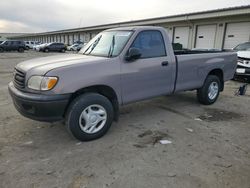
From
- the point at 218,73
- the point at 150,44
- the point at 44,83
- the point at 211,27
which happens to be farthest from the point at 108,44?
the point at 211,27

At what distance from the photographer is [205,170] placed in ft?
9.89

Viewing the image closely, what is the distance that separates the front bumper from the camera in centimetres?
329

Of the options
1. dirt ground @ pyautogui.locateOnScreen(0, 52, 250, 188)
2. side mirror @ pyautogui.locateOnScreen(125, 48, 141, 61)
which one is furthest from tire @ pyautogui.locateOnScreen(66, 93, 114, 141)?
side mirror @ pyautogui.locateOnScreen(125, 48, 141, 61)

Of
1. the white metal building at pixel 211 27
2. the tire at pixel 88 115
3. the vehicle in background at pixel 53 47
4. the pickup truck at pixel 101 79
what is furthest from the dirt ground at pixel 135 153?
the vehicle in background at pixel 53 47

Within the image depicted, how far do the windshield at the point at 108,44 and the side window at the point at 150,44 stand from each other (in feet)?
0.78

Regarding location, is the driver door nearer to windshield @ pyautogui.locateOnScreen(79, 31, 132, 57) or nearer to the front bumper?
windshield @ pyautogui.locateOnScreen(79, 31, 132, 57)

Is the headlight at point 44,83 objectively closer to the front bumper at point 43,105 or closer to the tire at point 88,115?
the front bumper at point 43,105

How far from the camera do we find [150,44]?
14.9 feet

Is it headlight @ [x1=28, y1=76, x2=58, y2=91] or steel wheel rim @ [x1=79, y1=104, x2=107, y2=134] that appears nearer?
headlight @ [x1=28, y1=76, x2=58, y2=91]

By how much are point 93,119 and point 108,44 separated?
5.14 ft

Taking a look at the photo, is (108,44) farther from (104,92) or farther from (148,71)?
(104,92)

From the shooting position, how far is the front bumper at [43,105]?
3285 mm

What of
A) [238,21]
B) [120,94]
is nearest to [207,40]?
[238,21]

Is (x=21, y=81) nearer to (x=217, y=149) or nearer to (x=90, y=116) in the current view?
(x=90, y=116)
